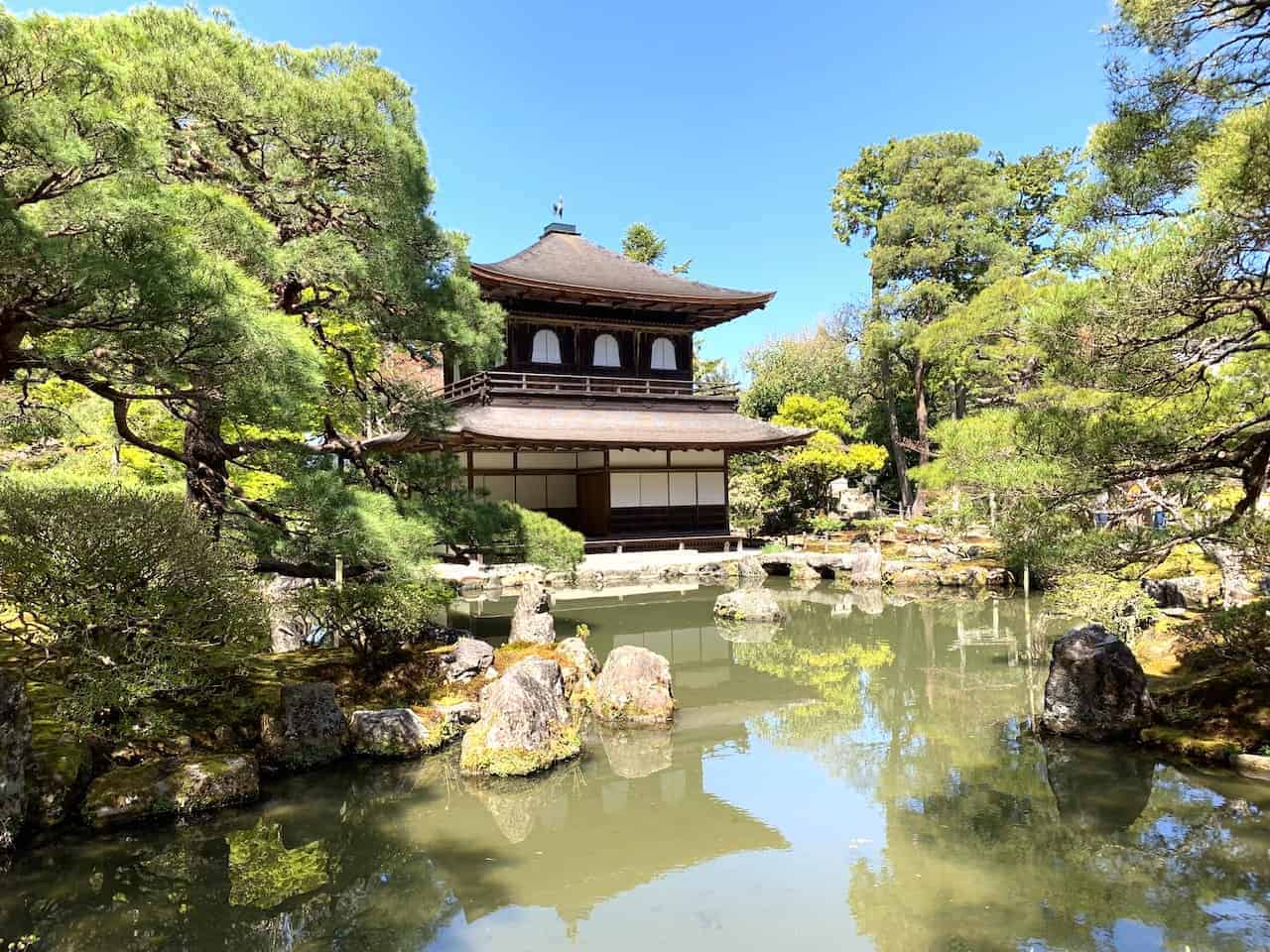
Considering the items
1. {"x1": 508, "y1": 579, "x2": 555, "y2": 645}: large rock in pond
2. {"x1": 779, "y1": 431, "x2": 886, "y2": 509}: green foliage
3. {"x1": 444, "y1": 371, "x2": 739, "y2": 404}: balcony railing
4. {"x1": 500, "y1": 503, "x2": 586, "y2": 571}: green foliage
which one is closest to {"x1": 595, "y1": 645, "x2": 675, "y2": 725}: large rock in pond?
{"x1": 500, "y1": 503, "x2": 586, "y2": 571}: green foliage

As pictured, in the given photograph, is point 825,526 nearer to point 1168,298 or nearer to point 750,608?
point 750,608

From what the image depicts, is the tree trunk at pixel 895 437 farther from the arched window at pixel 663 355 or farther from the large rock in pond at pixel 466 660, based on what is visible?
the large rock in pond at pixel 466 660

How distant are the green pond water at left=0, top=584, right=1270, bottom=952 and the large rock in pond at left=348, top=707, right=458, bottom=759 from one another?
14cm

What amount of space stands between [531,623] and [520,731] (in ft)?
10.5

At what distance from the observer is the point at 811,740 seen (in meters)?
6.62

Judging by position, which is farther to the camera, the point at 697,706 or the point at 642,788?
the point at 697,706

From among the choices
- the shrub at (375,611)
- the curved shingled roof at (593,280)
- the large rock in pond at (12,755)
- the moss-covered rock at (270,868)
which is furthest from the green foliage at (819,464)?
the large rock in pond at (12,755)

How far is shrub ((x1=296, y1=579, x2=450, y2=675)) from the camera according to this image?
22.8 ft

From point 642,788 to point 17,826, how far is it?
376cm

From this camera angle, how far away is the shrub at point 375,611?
22.8 ft

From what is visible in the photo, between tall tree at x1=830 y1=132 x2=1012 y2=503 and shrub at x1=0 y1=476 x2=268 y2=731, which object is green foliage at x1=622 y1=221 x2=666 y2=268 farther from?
shrub at x1=0 y1=476 x2=268 y2=731

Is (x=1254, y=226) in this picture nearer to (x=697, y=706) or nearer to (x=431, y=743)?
(x=697, y=706)

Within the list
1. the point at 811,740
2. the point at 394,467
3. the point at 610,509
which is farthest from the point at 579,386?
the point at 811,740

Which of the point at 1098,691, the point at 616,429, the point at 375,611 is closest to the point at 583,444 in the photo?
the point at 616,429
